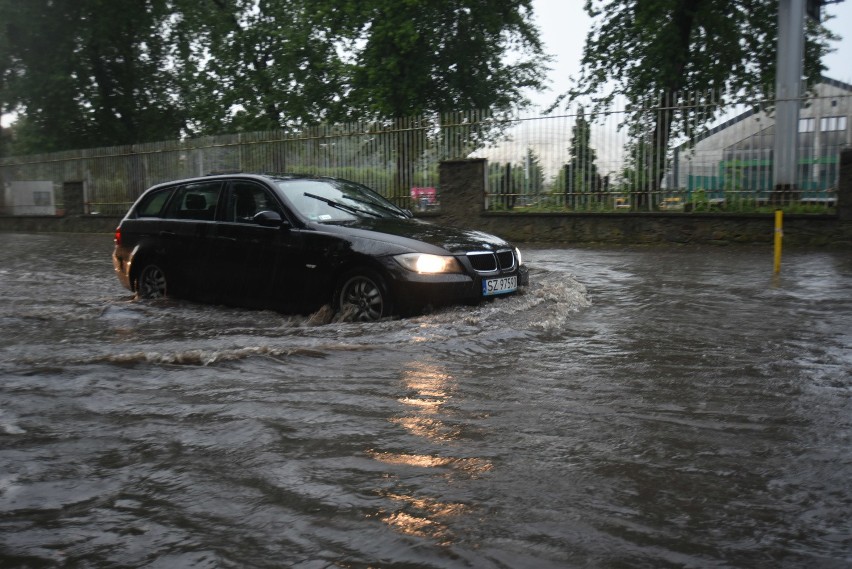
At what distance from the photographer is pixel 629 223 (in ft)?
50.6

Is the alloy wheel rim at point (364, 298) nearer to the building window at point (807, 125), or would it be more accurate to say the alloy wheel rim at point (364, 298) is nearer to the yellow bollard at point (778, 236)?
the yellow bollard at point (778, 236)

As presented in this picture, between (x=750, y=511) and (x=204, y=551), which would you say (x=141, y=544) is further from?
(x=750, y=511)

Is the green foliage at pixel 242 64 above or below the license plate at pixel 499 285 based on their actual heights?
above

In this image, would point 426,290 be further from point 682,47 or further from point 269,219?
point 682,47

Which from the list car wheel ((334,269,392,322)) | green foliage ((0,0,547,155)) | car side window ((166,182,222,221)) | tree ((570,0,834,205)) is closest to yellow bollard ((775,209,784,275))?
car wheel ((334,269,392,322))

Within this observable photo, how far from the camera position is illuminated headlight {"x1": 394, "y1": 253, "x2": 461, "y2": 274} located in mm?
7117

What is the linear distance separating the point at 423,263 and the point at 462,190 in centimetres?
1050

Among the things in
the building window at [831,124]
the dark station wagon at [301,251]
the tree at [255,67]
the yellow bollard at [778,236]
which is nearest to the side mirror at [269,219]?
the dark station wagon at [301,251]

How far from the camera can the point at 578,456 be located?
12.6ft

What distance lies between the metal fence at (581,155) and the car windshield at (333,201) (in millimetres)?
3332

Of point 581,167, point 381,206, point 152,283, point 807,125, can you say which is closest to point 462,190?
point 581,167

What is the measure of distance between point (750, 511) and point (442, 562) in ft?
4.16

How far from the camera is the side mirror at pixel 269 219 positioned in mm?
7880

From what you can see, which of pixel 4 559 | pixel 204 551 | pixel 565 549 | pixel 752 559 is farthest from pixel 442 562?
pixel 4 559
